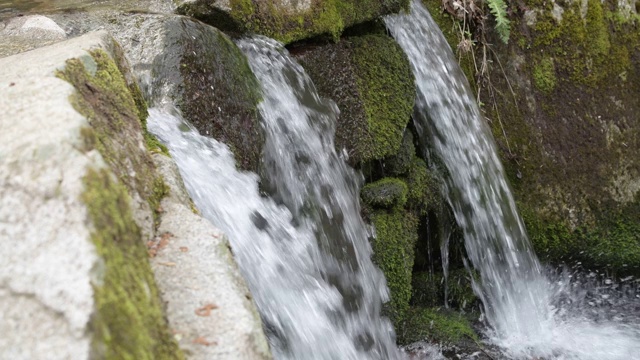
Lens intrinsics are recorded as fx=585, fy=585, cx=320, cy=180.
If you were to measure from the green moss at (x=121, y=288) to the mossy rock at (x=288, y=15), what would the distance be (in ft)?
8.29

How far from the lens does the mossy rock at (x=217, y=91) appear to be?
10.9 feet

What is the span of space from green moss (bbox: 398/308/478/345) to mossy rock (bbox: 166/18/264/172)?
1.70 metres

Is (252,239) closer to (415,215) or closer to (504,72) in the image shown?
(415,215)

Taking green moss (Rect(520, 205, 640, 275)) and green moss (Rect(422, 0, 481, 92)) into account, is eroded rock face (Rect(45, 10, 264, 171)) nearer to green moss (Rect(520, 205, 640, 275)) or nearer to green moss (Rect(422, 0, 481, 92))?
green moss (Rect(422, 0, 481, 92))

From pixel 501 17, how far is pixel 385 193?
90.7 inches

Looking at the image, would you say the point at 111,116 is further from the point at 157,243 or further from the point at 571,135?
the point at 571,135

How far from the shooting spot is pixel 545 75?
5652mm

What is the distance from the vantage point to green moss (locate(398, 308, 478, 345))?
4191 millimetres

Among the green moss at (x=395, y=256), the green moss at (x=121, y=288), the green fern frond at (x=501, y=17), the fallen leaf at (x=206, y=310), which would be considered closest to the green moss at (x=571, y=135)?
the green fern frond at (x=501, y=17)

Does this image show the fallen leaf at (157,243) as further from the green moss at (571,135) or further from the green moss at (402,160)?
the green moss at (571,135)

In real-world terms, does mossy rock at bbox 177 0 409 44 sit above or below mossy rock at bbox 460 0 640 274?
above

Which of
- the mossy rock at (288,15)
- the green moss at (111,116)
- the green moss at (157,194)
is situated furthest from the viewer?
the mossy rock at (288,15)

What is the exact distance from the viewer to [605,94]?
575 cm

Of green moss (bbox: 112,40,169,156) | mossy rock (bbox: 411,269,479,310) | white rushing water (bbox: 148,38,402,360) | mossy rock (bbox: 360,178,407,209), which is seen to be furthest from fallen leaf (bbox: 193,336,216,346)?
mossy rock (bbox: 411,269,479,310)
